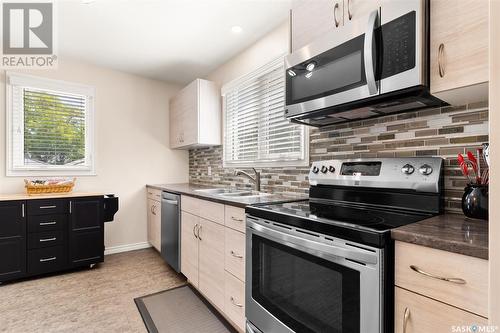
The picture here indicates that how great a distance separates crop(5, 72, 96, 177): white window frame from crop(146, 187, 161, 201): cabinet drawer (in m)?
0.73

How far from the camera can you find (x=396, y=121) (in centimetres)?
148

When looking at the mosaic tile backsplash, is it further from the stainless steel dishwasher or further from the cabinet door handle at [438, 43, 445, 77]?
the stainless steel dishwasher

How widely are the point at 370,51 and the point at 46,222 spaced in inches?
133

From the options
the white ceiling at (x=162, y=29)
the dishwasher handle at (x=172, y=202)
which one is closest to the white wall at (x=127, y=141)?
the white ceiling at (x=162, y=29)

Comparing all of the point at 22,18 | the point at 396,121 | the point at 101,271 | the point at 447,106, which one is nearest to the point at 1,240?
the point at 101,271

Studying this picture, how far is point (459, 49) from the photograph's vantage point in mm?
993

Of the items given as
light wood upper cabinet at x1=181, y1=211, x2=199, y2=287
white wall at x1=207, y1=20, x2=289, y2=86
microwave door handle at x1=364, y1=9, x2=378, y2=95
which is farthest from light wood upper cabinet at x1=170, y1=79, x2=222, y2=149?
microwave door handle at x1=364, y1=9, x2=378, y2=95

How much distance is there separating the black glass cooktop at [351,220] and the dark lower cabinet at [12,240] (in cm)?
264

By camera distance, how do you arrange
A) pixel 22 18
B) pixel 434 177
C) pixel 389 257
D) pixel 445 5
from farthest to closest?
pixel 22 18 → pixel 434 177 → pixel 445 5 → pixel 389 257

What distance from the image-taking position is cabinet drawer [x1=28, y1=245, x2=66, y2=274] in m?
2.67

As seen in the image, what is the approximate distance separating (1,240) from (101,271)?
98cm

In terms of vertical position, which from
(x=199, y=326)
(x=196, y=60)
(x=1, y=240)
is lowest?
(x=199, y=326)

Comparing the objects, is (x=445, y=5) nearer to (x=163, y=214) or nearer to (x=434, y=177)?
(x=434, y=177)

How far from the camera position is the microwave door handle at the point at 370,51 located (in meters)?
1.20
